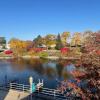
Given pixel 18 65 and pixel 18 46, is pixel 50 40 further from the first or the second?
pixel 18 65

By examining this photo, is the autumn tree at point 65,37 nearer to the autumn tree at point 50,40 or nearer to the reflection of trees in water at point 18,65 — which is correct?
the autumn tree at point 50,40

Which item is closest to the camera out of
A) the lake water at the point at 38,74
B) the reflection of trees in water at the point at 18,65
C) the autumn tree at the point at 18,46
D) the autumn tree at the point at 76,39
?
the lake water at the point at 38,74

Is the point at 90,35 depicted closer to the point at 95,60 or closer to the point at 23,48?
the point at 95,60

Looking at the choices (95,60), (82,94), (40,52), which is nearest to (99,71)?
(95,60)

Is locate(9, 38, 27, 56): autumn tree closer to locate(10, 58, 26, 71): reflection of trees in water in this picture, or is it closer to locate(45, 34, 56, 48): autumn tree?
locate(45, 34, 56, 48): autumn tree

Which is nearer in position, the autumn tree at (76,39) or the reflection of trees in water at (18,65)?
the reflection of trees in water at (18,65)

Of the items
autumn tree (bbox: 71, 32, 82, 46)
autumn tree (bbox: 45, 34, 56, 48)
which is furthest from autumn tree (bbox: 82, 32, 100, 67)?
autumn tree (bbox: 45, 34, 56, 48)

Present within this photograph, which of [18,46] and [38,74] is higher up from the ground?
[18,46]

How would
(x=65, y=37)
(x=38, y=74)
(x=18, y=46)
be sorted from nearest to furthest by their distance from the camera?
(x=38, y=74) → (x=65, y=37) → (x=18, y=46)

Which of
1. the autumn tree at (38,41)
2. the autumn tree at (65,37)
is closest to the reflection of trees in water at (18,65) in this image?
the autumn tree at (65,37)

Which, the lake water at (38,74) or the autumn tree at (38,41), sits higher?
the autumn tree at (38,41)

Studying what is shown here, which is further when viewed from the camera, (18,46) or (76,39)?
(18,46)

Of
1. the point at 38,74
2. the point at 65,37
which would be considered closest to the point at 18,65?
the point at 38,74

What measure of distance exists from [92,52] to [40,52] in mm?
100442
